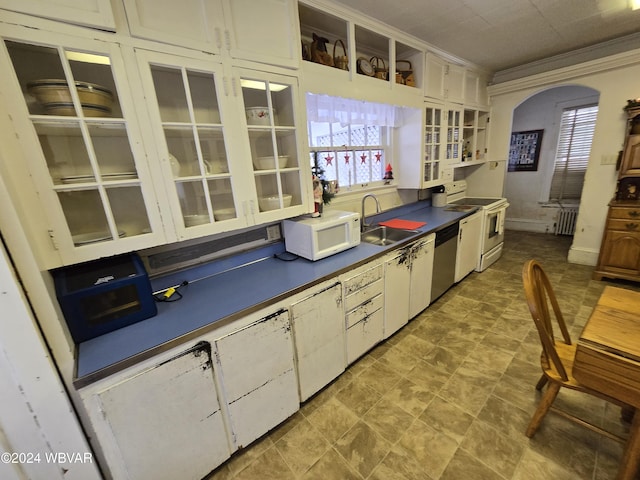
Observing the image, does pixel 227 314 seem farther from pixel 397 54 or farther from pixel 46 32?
pixel 397 54

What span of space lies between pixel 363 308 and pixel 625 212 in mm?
3147

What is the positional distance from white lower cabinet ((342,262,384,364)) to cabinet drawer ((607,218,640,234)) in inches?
A: 114

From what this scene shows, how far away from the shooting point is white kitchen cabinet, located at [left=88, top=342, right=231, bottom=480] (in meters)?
1.01

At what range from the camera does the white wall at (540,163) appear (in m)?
4.23

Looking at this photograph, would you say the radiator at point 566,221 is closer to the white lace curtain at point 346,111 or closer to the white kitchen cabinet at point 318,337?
the white lace curtain at point 346,111

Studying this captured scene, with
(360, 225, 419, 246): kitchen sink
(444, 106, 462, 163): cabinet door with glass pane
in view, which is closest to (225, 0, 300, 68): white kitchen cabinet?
(360, 225, 419, 246): kitchen sink

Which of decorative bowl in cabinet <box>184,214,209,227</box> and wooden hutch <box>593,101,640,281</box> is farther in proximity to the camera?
wooden hutch <box>593,101,640,281</box>

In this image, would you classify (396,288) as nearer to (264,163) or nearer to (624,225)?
(264,163)

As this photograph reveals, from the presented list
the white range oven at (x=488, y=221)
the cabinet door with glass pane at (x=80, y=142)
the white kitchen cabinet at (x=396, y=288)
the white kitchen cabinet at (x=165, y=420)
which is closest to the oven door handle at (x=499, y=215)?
the white range oven at (x=488, y=221)

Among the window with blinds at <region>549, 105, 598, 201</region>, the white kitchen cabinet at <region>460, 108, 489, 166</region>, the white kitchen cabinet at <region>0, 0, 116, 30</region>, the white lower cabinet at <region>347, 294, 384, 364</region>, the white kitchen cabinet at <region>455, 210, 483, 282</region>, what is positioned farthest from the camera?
the window with blinds at <region>549, 105, 598, 201</region>

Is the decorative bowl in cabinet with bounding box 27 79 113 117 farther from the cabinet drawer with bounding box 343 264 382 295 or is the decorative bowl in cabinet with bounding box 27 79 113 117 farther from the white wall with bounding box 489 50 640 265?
the white wall with bounding box 489 50 640 265

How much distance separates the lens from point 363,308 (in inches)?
76.0

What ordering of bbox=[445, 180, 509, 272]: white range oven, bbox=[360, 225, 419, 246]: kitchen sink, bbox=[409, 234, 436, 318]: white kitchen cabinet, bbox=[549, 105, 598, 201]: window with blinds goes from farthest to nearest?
1. bbox=[549, 105, 598, 201]: window with blinds
2. bbox=[445, 180, 509, 272]: white range oven
3. bbox=[360, 225, 419, 246]: kitchen sink
4. bbox=[409, 234, 436, 318]: white kitchen cabinet

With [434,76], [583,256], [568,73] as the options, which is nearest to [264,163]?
[434,76]
